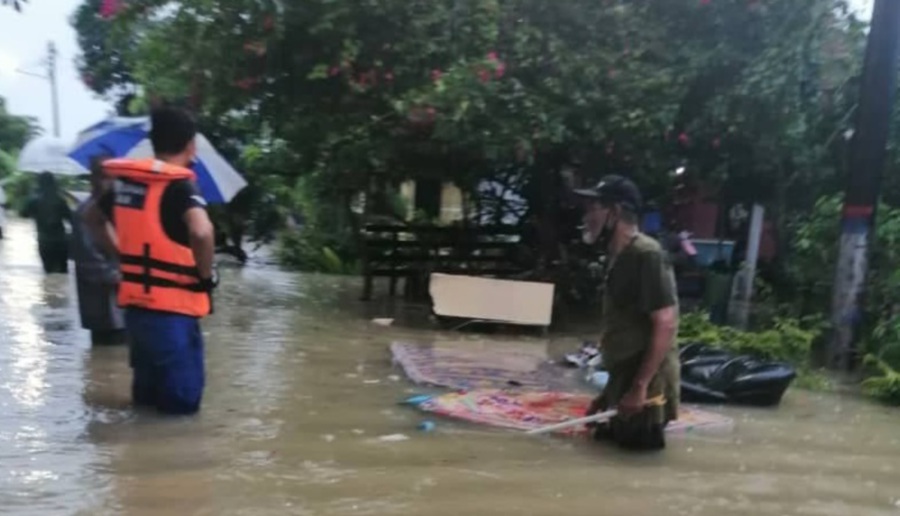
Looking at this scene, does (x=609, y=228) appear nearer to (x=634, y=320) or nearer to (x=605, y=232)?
(x=605, y=232)

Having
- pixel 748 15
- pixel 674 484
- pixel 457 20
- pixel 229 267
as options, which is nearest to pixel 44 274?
pixel 229 267

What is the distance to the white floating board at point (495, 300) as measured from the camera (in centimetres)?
1180

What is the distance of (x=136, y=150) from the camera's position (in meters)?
9.70

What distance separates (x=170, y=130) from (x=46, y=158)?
11253 millimetres

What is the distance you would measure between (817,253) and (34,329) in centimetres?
771

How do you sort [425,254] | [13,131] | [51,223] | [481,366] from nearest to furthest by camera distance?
1. [481,366]
2. [425,254]
3. [51,223]
4. [13,131]

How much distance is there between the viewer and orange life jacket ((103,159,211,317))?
19.1 ft

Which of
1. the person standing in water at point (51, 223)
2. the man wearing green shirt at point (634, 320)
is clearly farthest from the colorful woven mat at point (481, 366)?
the person standing in water at point (51, 223)

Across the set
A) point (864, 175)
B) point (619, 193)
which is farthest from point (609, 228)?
point (864, 175)

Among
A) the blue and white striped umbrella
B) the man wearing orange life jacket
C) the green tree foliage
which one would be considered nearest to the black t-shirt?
the man wearing orange life jacket

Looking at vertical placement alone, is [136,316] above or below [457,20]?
below

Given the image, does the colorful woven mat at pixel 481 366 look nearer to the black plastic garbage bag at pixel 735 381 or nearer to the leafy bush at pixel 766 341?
the black plastic garbage bag at pixel 735 381

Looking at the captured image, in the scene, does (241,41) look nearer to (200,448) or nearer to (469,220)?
(469,220)

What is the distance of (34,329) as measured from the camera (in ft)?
32.7
